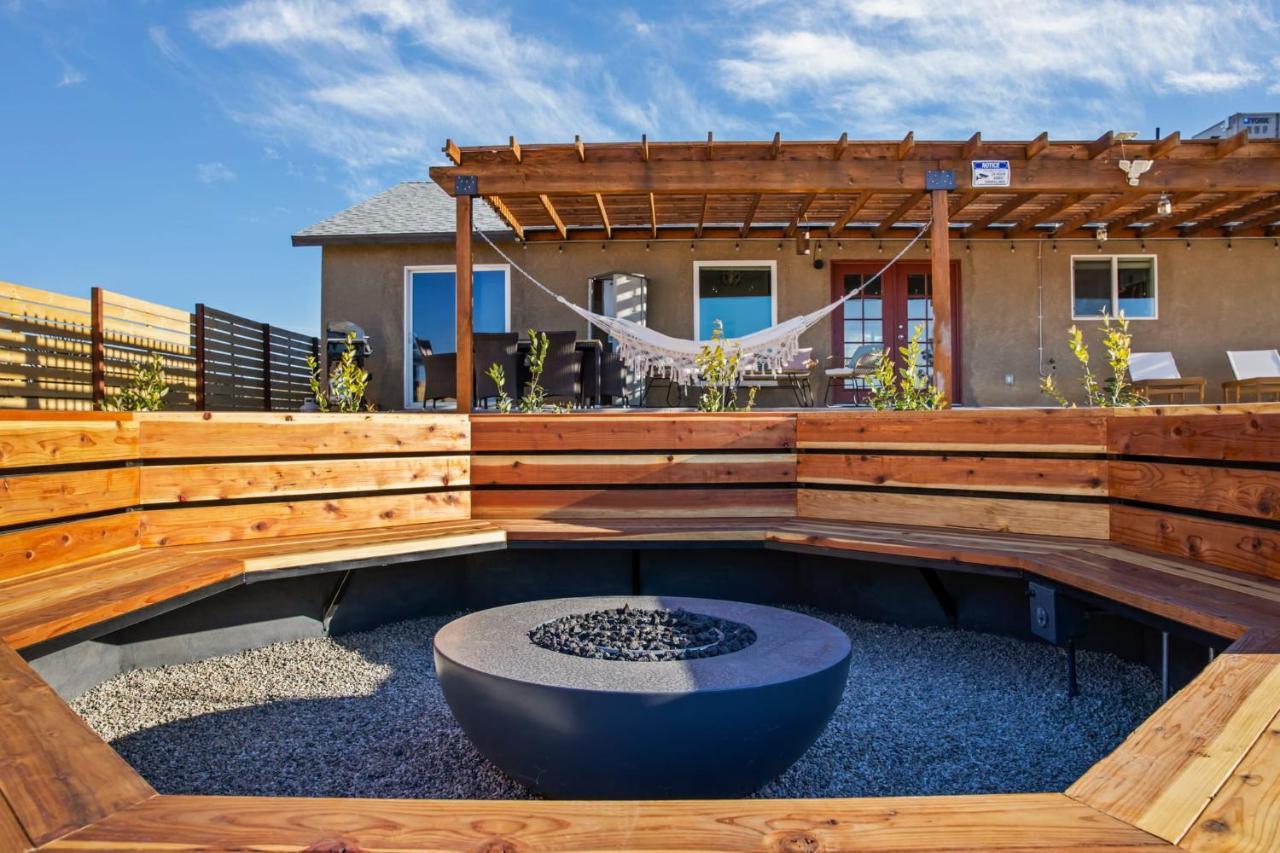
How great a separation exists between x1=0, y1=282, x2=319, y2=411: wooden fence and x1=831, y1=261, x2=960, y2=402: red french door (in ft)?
21.9

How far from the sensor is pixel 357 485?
149 inches

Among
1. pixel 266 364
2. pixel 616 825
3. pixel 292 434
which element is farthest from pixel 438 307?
pixel 616 825

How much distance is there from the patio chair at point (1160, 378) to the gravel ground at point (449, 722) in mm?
5925

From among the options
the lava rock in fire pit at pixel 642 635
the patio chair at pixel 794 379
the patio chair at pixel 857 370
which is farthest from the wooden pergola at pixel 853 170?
the lava rock in fire pit at pixel 642 635

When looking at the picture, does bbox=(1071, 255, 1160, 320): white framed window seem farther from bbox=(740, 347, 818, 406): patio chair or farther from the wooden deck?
the wooden deck

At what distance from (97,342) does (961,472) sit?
6711 millimetres

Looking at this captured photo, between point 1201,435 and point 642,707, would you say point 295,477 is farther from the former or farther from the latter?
point 1201,435

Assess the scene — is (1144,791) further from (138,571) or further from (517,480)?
(517,480)

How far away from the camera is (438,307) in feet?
30.0

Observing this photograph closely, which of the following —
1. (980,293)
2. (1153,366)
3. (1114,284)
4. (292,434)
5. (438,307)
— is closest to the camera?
(292,434)

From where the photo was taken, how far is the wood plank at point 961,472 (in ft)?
10.8

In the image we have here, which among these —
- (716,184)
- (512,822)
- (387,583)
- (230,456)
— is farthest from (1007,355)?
(512,822)

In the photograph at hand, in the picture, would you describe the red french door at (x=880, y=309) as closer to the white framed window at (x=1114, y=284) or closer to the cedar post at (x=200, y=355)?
the white framed window at (x=1114, y=284)

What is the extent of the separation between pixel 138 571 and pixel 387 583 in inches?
48.7
